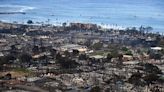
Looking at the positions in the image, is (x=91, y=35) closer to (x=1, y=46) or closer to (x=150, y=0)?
(x=1, y=46)

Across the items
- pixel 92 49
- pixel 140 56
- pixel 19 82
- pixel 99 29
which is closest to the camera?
pixel 19 82

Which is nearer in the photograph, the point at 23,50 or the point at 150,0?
the point at 23,50

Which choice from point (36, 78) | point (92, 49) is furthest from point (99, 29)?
point (36, 78)

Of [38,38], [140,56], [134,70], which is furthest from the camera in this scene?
[38,38]

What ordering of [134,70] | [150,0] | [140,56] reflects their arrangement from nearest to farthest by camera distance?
[134,70] < [140,56] < [150,0]

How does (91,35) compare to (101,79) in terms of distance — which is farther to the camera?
(91,35)

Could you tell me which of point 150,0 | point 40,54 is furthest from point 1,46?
point 150,0

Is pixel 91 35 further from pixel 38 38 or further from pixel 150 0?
pixel 150 0

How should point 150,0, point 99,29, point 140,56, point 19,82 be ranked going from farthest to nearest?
point 150,0 → point 99,29 → point 140,56 → point 19,82

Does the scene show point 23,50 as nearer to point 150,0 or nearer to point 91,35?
point 91,35
